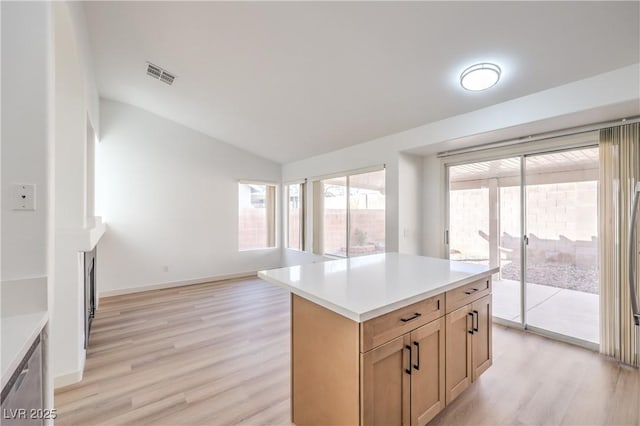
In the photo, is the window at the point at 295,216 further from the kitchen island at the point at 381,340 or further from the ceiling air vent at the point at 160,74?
the kitchen island at the point at 381,340

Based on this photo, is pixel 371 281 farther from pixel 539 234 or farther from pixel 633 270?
pixel 539 234

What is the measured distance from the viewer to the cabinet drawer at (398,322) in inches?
47.8

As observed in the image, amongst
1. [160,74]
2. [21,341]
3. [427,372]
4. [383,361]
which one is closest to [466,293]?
[427,372]

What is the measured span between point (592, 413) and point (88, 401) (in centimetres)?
→ 336

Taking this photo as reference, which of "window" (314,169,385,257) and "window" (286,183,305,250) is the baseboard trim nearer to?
"window" (286,183,305,250)

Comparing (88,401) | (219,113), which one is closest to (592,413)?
(88,401)

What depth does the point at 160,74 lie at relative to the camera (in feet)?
10.4

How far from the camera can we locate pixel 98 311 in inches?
140

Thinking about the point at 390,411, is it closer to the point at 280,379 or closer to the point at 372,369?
the point at 372,369

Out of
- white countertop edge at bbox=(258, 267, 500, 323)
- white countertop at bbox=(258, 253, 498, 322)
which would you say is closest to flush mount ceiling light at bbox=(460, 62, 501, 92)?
white countertop at bbox=(258, 253, 498, 322)

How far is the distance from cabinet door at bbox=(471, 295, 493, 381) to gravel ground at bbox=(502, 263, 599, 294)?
142 cm

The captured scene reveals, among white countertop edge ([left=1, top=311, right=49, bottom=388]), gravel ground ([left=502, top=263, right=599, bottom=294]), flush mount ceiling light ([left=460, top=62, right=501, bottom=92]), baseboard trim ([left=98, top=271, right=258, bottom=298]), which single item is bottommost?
baseboard trim ([left=98, top=271, right=258, bottom=298])

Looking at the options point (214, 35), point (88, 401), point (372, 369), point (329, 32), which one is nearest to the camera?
point (372, 369)

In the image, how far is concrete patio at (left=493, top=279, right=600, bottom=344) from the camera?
104 inches
